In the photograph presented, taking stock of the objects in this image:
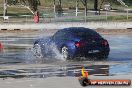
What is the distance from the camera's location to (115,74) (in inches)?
667

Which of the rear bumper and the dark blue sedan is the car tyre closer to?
the dark blue sedan

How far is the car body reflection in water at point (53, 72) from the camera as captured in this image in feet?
55.2

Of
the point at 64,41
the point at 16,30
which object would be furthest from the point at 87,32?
the point at 16,30

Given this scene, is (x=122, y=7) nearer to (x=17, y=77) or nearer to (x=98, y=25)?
(x=98, y=25)

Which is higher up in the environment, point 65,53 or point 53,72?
point 53,72

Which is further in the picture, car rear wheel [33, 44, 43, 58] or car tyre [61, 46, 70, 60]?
car rear wheel [33, 44, 43, 58]

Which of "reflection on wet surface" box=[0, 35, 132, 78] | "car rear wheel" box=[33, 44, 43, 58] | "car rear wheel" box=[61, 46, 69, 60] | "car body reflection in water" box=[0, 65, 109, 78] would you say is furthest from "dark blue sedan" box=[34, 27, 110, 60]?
"car body reflection in water" box=[0, 65, 109, 78]

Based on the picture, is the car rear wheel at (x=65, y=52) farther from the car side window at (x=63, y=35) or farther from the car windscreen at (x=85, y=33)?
the car windscreen at (x=85, y=33)

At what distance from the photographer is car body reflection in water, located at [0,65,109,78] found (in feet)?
55.2

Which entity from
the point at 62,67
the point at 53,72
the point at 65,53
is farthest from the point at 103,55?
the point at 53,72

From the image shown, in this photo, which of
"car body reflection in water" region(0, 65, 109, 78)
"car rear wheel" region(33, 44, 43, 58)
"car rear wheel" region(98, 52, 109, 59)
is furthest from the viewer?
"car rear wheel" region(33, 44, 43, 58)

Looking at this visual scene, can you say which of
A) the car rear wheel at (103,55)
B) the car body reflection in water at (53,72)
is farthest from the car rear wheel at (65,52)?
the car body reflection in water at (53,72)

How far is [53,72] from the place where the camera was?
17781 mm

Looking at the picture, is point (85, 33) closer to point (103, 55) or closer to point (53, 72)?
point (103, 55)
